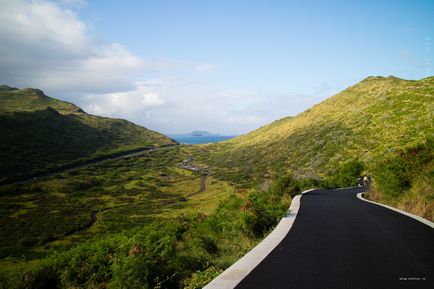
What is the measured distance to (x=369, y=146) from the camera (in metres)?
70.7

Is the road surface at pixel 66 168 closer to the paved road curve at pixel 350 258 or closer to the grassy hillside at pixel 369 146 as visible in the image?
the grassy hillside at pixel 369 146

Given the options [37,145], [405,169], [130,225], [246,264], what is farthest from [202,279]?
[37,145]

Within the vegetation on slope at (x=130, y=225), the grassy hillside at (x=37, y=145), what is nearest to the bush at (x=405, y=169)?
the vegetation on slope at (x=130, y=225)

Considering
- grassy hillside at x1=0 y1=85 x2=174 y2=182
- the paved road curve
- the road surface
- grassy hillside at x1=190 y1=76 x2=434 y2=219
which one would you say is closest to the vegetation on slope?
the paved road curve

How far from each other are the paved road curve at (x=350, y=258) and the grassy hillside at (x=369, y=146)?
4167 mm

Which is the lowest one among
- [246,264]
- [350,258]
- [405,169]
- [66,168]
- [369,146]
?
[66,168]

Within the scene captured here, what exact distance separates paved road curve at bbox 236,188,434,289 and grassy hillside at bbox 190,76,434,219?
164 inches

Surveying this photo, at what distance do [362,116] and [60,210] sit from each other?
92.2m

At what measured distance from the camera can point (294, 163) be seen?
8775cm

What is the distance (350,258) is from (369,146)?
7188cm

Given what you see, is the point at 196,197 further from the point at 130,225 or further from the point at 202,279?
the point at 202,279

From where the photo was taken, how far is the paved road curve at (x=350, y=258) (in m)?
5.14

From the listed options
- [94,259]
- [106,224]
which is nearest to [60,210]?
[106,224]

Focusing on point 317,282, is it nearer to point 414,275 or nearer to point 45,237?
point 414,275
